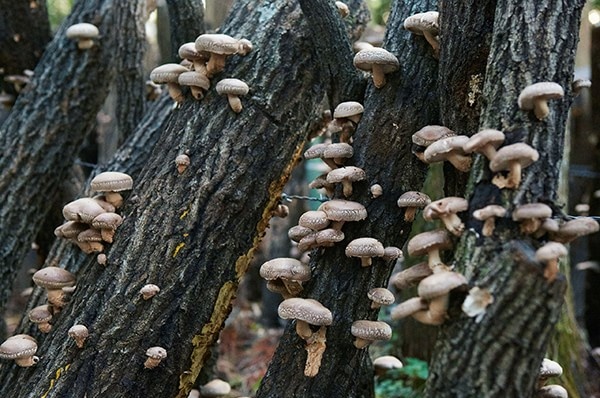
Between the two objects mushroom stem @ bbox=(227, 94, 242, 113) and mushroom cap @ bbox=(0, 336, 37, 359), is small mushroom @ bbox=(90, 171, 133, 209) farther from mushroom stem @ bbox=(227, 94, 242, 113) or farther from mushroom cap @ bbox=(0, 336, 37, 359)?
mushroom cap @ bbox=(0, 336, 37, 359)

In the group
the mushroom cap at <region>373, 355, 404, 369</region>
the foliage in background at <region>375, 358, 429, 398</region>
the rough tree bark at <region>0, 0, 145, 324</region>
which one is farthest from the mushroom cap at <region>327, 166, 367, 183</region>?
the foliage in background at <region>375, 358, 429, 398</region>

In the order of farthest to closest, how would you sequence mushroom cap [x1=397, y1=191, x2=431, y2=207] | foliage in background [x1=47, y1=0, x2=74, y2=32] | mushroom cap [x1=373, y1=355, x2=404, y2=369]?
1. foliage in background [x1=47, y1=0, x2=74, y2=32]
2. mushroom cap [x1=373, y1=355, x2=404, y2=369]
3. mushroom cap [x1=397, y1=191, x2=431, y2=207]

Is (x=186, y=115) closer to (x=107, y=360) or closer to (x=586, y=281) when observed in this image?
(x=107, y=360)

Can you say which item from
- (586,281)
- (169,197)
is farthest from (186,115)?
(586,281)

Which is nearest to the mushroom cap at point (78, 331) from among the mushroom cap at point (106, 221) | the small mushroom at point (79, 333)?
the small mushroom at point (79, 333)

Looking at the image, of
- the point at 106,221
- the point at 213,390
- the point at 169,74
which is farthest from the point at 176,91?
the point at 213,390
